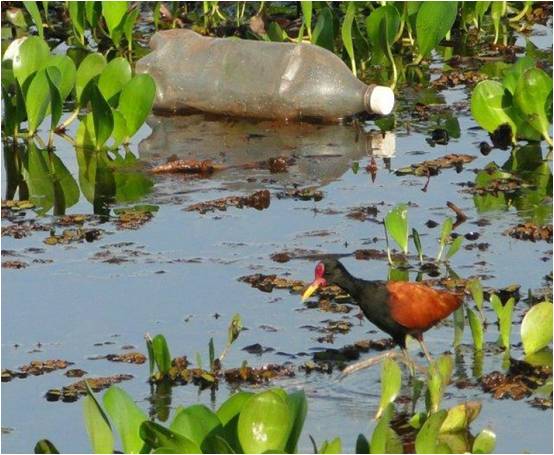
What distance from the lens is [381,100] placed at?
1071cm

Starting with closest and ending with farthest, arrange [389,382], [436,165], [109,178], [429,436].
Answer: [429,436] → [389,382] → [436,165] → [109,178]

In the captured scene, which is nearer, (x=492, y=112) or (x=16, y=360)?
(x=16, y=360)

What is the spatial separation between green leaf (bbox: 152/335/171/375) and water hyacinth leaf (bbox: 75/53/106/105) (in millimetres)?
4358

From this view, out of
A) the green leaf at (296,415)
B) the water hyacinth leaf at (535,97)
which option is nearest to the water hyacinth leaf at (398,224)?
the water hyacinth leaf at (535,97)

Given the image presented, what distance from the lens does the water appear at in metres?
6.30

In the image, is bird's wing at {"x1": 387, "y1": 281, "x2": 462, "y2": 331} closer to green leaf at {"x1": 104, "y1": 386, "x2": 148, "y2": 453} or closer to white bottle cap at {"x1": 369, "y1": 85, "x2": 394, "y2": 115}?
green leaf at {"x1": 104, "y1": 386, "x2": 148, "y2": 453}

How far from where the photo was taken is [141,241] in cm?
854

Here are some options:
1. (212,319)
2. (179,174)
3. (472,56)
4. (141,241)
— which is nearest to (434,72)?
(472,56)

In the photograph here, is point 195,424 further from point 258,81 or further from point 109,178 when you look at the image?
point 258,81

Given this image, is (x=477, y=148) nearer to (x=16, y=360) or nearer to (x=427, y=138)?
(x=427, y=138)

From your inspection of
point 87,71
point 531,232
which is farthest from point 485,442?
point 87,71

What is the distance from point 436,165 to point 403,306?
3.08 meters

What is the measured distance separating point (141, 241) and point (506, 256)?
197cm

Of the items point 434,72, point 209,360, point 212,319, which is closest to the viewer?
point 209,360
